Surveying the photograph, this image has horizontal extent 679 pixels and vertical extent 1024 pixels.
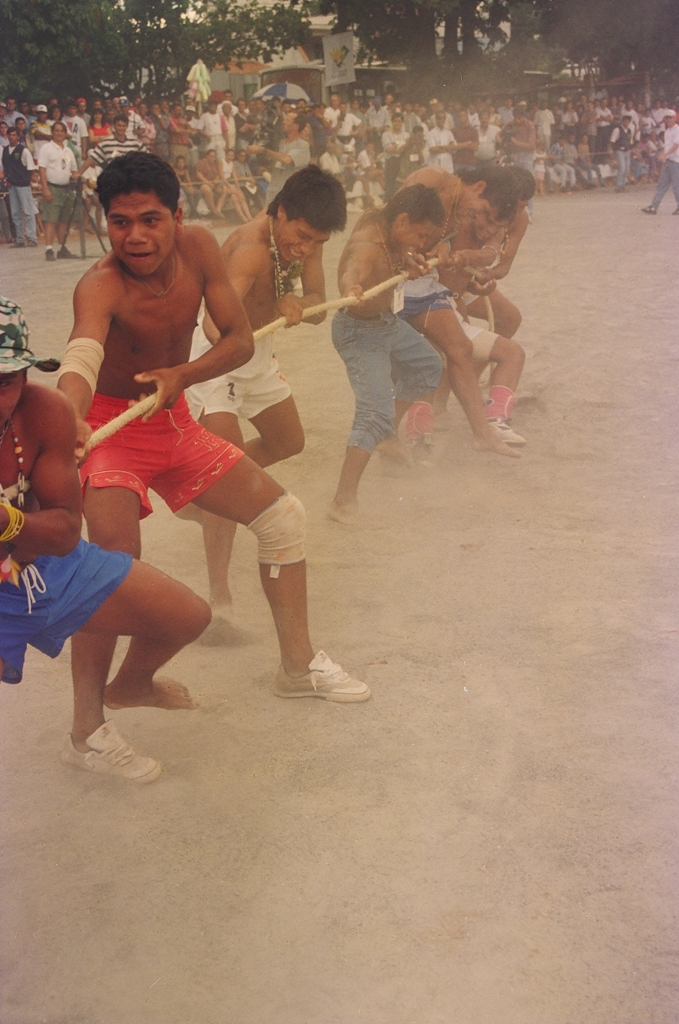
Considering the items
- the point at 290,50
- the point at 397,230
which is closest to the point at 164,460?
the point at 397,230

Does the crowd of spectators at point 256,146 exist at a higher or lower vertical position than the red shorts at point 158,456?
higher

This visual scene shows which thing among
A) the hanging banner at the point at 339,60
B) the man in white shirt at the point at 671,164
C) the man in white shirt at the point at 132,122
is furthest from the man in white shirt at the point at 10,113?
the man in white shirt at the point at 671,164

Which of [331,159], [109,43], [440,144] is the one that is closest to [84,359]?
[331,159]

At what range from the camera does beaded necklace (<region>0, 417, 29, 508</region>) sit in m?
2.27

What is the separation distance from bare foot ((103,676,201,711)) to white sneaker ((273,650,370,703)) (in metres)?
0.36

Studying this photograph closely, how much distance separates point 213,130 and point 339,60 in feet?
15.6

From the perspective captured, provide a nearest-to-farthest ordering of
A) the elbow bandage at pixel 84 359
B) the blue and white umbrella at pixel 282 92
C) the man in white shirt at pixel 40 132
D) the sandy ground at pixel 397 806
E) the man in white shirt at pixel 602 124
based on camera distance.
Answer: the sandy ground at pixel 397 806 → the elbow bandage at pixel 84 359 → the man in white shirt at pixel 40 132 → the blue and white umbrella at pixel 282 92 → the man in white shirt at pixel 602 124

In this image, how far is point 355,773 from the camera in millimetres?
2992

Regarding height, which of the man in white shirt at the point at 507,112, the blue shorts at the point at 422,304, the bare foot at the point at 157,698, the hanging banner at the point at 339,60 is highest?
the hanging banner at the point at 339,60

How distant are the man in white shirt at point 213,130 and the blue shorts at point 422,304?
10816 mm

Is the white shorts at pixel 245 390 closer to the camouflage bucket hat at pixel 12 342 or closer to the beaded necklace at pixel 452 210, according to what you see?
the camouflage bucket hat at pixel 12 342

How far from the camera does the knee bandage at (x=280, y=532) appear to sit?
10.8 ft

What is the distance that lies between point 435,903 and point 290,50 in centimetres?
3363

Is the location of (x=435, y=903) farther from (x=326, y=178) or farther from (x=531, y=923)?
(x=326, y=178)
